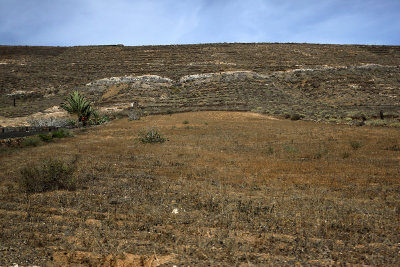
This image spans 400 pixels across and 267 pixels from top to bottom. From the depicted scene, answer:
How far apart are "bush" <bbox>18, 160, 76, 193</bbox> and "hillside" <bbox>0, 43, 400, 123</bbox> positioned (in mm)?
21606

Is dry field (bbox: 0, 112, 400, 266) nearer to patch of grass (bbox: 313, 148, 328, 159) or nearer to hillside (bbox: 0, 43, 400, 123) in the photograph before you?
patch of grass (bbox: 313, 148, 328, 159)

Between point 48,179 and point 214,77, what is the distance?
3858 centimetres

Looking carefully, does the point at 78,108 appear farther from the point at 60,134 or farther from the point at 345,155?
the point at 345,155

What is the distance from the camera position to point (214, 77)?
4334 cm

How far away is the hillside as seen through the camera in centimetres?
3247

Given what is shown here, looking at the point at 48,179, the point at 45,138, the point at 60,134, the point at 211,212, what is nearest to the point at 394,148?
the point at 211,212

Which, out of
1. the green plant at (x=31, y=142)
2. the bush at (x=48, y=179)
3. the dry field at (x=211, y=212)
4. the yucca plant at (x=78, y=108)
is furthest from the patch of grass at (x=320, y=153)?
the yucca plant at (x=78, y=108)

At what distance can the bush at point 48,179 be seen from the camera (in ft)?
21.5

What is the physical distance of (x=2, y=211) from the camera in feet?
17.2

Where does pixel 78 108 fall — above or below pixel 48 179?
above

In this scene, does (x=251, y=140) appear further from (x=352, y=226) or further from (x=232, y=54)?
(x=232, y=54)

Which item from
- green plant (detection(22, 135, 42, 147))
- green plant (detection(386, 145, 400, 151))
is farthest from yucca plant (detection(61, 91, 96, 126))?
green plant (detection(386, 145, 400, 151))

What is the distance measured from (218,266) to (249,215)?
1.72 metres

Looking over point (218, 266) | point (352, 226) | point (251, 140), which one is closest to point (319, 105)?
point (251, 140)
